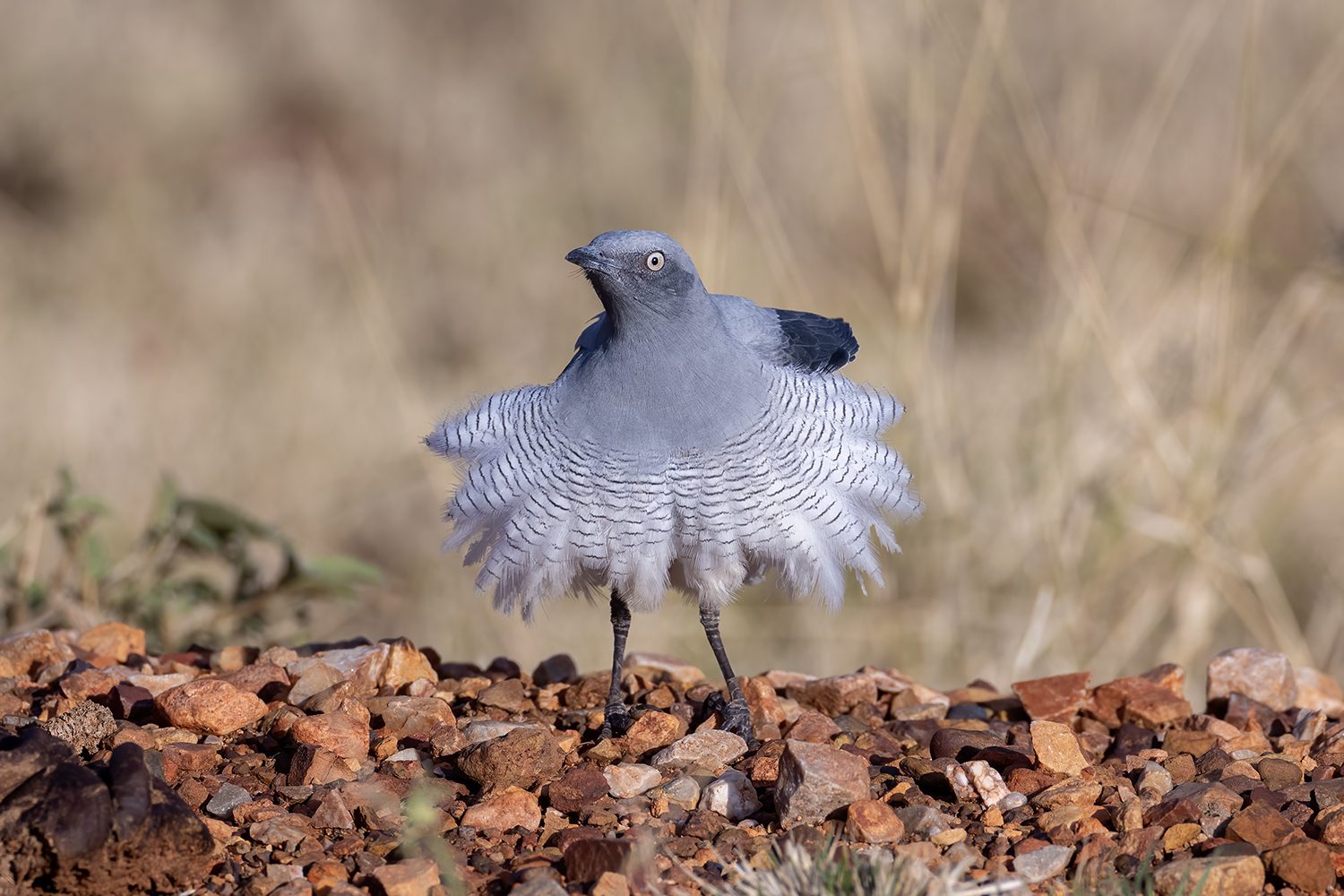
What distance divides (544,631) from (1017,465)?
2.94 m

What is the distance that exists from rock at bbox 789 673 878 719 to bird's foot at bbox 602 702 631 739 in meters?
0.70

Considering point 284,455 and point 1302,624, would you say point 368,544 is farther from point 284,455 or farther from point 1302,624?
point 1302,624

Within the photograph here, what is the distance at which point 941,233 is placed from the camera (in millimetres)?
6555

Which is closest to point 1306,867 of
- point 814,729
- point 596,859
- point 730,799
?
point 730,799

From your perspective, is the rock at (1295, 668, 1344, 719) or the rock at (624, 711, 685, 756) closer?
the rock at (624, 711, 685, 756)

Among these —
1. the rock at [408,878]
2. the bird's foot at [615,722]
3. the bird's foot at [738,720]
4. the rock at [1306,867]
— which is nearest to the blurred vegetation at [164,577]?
the bird's foot at [615,722]

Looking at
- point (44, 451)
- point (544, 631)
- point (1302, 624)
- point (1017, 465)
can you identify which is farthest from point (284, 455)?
point (1302, 624)

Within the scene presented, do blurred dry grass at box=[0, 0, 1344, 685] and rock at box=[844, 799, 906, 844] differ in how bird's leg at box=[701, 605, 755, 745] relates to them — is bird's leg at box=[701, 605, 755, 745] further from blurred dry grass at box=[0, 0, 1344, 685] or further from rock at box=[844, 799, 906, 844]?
rock at box=[844, 799, 906, 844]

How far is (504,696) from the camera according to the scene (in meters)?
4.43

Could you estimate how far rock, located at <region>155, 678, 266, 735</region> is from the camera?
13.0 ft

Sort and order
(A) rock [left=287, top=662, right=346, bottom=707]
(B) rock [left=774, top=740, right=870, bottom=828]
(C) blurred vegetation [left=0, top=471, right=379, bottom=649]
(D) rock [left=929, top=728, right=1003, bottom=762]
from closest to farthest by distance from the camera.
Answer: (B) rock [left=774, top=740, right=870, bottom=828] < (D) rock [left=929, top=728, right=1003, bottom=762] < (A) rock [left=287, top=662, right=346, bottom=707] < (C) blurred vegetation [left=0, top=471, right=379, bottom=649]

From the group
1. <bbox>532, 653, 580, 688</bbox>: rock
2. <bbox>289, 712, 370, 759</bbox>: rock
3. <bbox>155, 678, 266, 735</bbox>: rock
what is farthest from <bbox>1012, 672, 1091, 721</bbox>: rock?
<bbox>155, 678, 266, 735</bbox>: rock

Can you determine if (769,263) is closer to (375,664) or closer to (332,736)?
(375,664)

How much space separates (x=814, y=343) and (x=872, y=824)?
1978 mm
